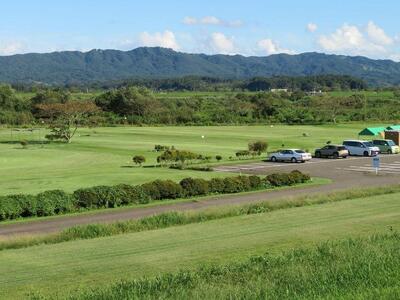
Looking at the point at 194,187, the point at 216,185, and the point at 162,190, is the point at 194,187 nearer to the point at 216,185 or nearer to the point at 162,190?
the point at 216,185

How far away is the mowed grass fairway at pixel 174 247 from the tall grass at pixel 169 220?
62.3 inches

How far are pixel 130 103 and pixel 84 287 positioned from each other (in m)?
137

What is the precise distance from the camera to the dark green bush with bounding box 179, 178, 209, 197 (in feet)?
122

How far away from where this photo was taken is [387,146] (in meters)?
67.7

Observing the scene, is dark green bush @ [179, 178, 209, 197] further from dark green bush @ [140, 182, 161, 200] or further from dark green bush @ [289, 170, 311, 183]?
dark green bush @ [289, 170, 311, 183]

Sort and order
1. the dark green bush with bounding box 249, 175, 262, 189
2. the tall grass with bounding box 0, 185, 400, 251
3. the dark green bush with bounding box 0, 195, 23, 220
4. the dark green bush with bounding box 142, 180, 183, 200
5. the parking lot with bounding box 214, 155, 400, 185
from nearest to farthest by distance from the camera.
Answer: the tall grass with bounding box 0, 185, 400, 251 < the dark green bush with bounding box 0, 195, 23, 220 < the dark green bush with bounding box 142, 180, 183, 200 < the dark green bush with bounding box 249, 175, 262, 189 < the parking lot with bounding box 214, 155, 400, 185

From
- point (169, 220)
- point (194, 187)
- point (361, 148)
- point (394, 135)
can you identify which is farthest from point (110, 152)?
point (169, 220)

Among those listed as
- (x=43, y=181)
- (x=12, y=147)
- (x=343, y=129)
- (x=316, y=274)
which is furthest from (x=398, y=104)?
(x=316, y=274)

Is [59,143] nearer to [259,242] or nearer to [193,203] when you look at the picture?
[193,203]

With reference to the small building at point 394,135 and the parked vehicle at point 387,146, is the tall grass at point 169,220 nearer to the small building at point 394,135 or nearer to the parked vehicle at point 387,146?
the parked vehicle at point 387,146

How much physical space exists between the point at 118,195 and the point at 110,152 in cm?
3826

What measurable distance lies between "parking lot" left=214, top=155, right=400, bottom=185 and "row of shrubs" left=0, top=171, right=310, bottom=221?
728 cm

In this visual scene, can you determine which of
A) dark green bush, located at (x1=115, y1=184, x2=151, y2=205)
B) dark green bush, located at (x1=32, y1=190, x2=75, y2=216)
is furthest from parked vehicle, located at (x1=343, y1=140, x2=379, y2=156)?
dark green bush, located at (x1=32, y1=190, x2=75, y2=216)

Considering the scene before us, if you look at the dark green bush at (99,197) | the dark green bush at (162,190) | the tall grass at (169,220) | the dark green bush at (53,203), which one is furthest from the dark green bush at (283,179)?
the dark green bush at (53,203)
